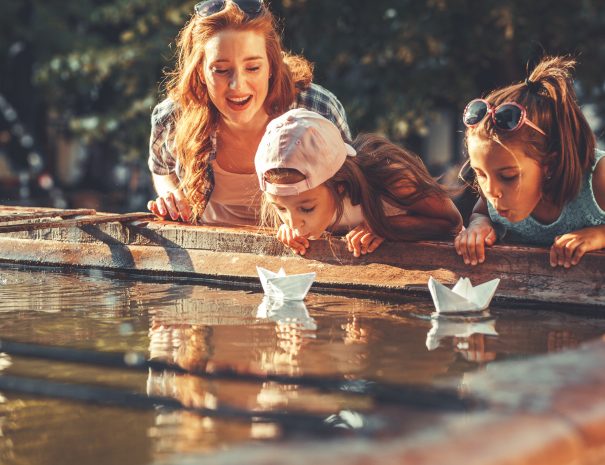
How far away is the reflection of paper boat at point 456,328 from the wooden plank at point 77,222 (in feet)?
5.88

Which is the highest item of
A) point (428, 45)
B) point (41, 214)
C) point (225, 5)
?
point (428, 45)

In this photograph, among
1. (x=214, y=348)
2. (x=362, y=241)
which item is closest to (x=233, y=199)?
(x=362, y=241)

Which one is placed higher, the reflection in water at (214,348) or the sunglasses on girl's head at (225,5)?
the sunglasses on girl's head at (225,5)

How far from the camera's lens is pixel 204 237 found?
414 cm

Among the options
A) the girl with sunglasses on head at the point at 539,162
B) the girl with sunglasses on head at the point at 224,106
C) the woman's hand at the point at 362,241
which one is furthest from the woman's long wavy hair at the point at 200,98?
the girl with sunglasses on head at the point at 539,162

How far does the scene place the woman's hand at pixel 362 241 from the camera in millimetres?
3697

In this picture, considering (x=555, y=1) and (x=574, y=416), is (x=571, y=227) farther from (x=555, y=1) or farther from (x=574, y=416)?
(x=555, y=1)

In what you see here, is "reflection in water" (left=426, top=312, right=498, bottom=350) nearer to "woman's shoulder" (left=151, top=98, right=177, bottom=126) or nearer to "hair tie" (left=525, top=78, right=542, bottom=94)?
"hair tie" (left=525, top=78, right=542, bottom=94)

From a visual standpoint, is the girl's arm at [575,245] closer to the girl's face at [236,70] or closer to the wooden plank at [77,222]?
the girl's face at [236,70]

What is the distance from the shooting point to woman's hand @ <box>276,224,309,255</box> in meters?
3.79

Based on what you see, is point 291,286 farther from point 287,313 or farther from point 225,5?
point 225,5

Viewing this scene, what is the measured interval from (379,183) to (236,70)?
0.90 metres

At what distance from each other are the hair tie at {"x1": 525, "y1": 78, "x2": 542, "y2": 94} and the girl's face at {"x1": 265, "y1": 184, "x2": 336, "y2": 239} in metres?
0.86

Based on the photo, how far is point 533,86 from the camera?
3.71m
